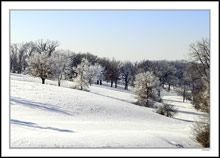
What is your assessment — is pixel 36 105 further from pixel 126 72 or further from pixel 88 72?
pixel 126 72

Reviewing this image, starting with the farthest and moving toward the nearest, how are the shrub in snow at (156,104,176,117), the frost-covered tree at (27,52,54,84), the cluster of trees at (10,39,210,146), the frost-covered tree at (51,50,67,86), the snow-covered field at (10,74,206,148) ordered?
the frost-covered tree at (51,50,67,86), the frost-covered tree at (27,52,54,84), the shrub in snow at (156,104,176,117), the cluster of trees at (10,39,210,146), the snow-covered field at (10,74,206,148)

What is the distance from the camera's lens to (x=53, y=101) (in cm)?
1911

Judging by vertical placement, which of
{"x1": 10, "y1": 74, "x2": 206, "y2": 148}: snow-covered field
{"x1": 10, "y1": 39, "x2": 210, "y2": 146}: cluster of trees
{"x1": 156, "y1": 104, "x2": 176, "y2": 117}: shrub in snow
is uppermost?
{"x1": 10, "y1": 39, "x2": 210, "y2": 146}: cluster of trees

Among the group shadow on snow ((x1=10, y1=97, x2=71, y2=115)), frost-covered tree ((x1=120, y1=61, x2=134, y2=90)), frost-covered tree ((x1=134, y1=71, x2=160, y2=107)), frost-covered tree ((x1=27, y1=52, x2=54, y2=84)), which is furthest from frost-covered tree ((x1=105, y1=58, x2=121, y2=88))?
shadow on snow ((x1=10, y1=97, x2=71, y2=115))

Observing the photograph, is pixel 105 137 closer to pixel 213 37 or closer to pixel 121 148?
pixel 121 148

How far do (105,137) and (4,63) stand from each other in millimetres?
5257

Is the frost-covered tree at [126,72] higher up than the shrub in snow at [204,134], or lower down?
higher up

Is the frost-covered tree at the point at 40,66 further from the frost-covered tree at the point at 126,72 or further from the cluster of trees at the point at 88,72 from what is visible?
the frost-covered tree at the point at 126,72

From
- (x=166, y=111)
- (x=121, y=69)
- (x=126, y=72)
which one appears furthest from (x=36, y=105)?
(x=121, y=69)

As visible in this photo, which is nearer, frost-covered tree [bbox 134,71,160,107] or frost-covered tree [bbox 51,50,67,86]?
frost-covered tree [bbox 134,71,160,107]

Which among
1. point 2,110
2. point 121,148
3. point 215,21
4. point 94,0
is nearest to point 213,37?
point 215,21

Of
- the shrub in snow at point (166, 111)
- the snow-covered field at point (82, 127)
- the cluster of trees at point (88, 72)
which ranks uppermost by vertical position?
the cluster of trees at point (88, 72)

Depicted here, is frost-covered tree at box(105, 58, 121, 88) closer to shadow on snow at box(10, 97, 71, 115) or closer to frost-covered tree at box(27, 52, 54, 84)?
frost-covered tree at box(27, 52, 54, 84)

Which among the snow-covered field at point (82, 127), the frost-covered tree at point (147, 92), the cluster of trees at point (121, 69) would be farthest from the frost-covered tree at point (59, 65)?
the snow-covered field at point (82, 127)
